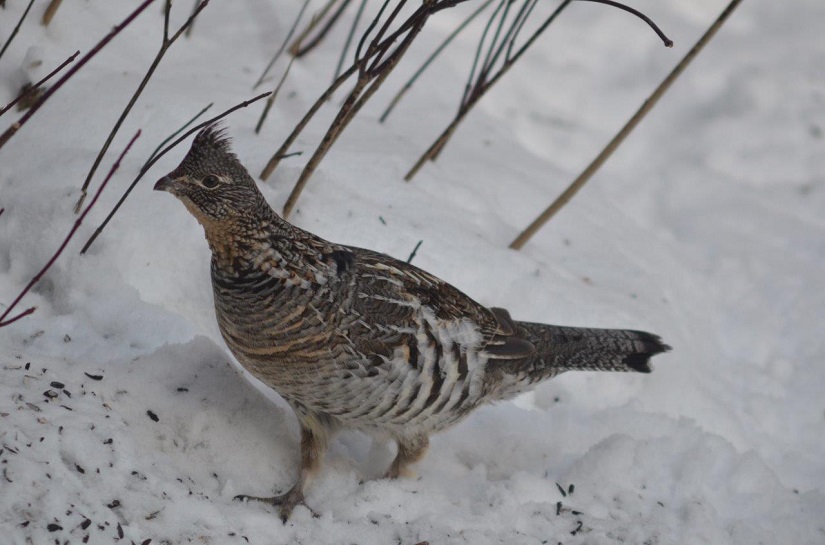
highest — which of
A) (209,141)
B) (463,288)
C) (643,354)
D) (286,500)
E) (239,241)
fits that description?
(209,141)

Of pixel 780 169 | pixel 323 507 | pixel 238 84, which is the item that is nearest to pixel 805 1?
pixel 780 169

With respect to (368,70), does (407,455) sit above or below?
below

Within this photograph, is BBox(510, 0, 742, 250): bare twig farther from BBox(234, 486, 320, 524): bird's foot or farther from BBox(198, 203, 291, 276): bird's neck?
BBox(234, 486, 320, 524): bird's foot

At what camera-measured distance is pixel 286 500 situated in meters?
2.95

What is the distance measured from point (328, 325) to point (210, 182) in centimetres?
56

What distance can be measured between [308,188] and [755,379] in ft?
8.01

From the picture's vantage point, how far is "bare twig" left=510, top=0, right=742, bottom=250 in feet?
12.5

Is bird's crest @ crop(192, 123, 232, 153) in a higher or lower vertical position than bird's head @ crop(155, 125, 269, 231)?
higher

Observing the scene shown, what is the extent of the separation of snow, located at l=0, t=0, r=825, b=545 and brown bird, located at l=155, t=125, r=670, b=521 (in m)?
0.29

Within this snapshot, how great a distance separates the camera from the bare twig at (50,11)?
419 cm

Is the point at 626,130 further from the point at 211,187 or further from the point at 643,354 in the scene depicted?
the point at 211,187

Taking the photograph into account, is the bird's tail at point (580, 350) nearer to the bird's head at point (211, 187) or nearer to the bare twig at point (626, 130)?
the bare twig at point (626, 130)

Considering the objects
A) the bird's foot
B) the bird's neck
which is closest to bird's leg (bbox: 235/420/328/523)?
the bird's foot

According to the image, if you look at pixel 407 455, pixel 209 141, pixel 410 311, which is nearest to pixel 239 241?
pixel 209 141
